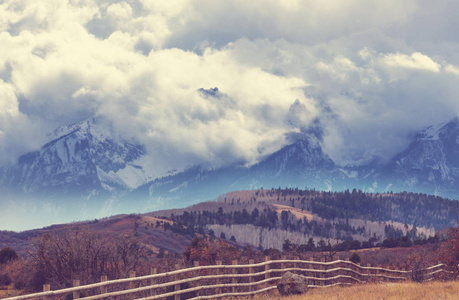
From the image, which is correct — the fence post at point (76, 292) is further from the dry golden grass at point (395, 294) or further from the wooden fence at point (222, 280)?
the dry golden grass at point (395, 294)

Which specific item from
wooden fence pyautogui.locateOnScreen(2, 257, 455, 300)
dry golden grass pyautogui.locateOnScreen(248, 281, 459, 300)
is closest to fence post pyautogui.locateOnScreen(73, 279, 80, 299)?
wooden fence pyautogui.locateOnScreen(2, 257, 455, 300)

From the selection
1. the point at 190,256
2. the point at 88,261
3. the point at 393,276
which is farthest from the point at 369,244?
the point at 88,261

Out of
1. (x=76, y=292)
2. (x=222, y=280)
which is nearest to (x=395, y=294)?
(x=222, y=280)

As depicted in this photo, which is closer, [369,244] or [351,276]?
[351,276]

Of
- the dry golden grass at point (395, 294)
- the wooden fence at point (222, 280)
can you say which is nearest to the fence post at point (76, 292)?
the wooden fence at point (222, 280)

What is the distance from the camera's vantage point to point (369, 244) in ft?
612

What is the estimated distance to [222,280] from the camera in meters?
33.2

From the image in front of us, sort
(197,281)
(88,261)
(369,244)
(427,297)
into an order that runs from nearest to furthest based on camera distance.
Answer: (427,297) → (197,281) → (88,261) → (369,244)

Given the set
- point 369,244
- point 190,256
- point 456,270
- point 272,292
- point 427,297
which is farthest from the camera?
point 369,244

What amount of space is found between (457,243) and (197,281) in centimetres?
2398

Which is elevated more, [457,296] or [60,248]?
[60,248]

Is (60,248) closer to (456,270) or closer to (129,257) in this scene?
(129,257)

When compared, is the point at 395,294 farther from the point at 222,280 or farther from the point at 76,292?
the point at 76,292

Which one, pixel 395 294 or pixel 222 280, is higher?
pixel 222 280
